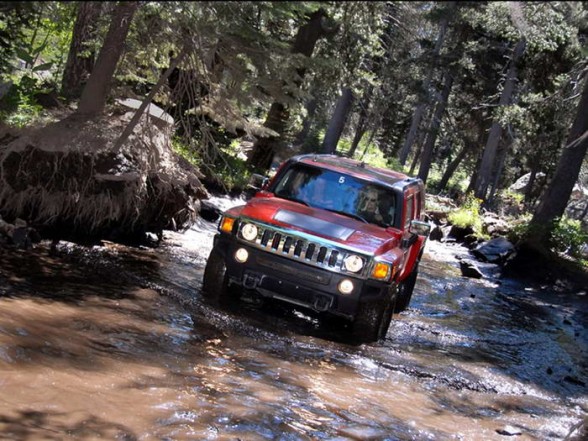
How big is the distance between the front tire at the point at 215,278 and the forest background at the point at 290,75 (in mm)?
2285

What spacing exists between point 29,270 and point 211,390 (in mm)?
3596

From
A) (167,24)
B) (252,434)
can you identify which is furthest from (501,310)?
(252,434)

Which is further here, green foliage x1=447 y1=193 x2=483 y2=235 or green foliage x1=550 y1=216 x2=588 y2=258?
green foliage x1=447 y1=193 x2=483 y2=235

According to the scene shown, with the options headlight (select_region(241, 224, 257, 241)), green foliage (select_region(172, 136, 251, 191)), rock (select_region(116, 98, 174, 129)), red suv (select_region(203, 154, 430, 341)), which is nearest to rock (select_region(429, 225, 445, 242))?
green foliage (select_region(172, 136, 251, 191))

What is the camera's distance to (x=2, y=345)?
17.9 feet

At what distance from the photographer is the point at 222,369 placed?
6.25m

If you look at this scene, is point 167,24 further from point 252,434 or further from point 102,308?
point 252,434

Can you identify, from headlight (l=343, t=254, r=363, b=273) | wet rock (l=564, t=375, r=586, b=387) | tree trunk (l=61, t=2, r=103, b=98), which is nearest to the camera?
headlight (l=343, t=254, r=363, b=273)

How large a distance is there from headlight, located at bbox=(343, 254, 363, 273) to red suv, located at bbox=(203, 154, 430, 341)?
0.01 meters

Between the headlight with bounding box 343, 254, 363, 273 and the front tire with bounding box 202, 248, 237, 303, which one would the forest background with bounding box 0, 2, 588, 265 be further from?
the headlight with bounding box 343, 254, 363, 273

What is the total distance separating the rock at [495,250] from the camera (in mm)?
19328

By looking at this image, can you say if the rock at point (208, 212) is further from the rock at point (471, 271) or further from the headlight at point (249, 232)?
the headlight at point (249, 232)

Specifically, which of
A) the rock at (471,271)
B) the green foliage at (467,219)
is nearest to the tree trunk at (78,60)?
the rock at (471,271)

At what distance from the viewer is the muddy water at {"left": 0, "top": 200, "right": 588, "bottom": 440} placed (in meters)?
4.94
